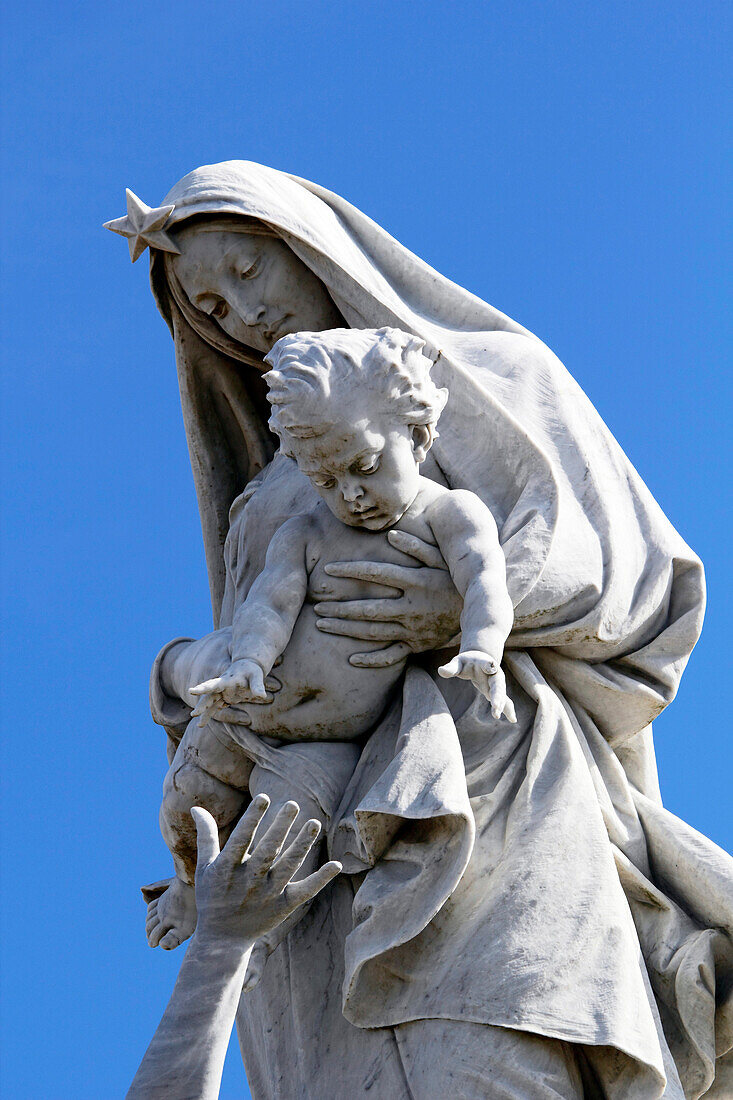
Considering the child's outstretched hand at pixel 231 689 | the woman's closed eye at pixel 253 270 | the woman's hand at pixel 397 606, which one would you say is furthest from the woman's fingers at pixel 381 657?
the woman's closed eye at pixel 253 270

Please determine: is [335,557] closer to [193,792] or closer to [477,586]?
[477,586]

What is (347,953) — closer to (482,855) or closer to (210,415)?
(482,855)

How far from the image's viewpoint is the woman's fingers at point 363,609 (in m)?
5.64

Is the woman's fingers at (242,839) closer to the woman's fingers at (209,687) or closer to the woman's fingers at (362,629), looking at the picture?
the woman's fingers at (209,687)

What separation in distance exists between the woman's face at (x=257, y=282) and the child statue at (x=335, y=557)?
3.40 ft

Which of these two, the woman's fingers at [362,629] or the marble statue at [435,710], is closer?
the marble statue at [435,710]

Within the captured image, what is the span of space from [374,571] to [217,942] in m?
1.29

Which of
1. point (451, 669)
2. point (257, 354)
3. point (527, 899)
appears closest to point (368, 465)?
point (451, 669)

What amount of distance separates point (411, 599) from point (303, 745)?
1.82 feet

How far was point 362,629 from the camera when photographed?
565 cm

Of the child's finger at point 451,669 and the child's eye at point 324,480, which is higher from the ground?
the child's eye at point 324,480

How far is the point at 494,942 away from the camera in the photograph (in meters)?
5.22

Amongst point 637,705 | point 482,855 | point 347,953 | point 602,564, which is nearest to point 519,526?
point 602,564

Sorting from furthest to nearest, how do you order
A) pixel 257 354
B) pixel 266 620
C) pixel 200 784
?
pixel 257 354 → pixel 200 784 → pixel 266 620
